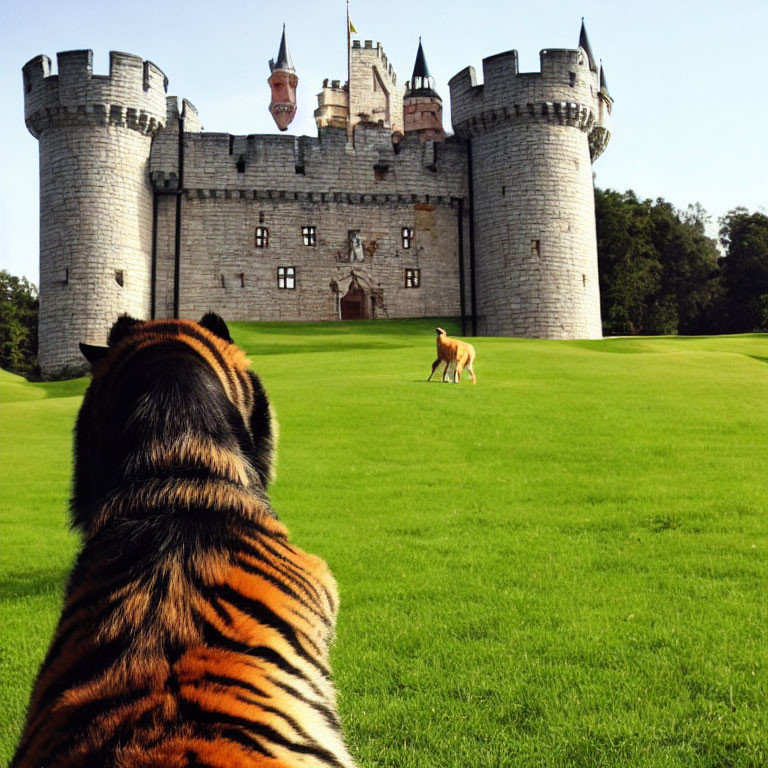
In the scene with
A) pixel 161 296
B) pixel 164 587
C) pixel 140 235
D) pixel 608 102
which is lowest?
pixel 164 587

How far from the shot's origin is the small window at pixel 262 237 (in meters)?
37.6

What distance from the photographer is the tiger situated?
1627mm

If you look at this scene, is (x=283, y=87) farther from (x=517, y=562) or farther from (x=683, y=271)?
(x=517, y=562)

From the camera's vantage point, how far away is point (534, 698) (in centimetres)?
442

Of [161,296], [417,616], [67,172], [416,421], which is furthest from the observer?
[161,296]

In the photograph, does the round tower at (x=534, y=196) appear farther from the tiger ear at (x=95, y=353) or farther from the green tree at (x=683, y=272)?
the tiger ear at (x=95, y=353)

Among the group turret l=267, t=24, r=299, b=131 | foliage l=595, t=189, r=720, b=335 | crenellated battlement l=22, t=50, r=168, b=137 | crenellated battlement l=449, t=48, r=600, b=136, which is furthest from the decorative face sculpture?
crenellated battlement l=22, t=50, r=168, b=137

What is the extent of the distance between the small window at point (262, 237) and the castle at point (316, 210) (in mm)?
98

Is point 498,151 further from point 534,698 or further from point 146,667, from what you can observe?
point 146,667

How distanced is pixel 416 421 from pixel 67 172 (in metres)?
24.5

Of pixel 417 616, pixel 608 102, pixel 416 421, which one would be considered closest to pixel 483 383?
pixel 416 421

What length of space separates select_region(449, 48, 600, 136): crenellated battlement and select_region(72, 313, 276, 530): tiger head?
3589 cm

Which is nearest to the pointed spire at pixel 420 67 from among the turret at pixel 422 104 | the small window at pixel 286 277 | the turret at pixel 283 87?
the turret at pixel 422 104

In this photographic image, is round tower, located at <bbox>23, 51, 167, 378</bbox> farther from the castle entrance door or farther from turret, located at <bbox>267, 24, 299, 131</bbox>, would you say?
turret, located at <bbox>267, 24, 299, 131</bbox>
